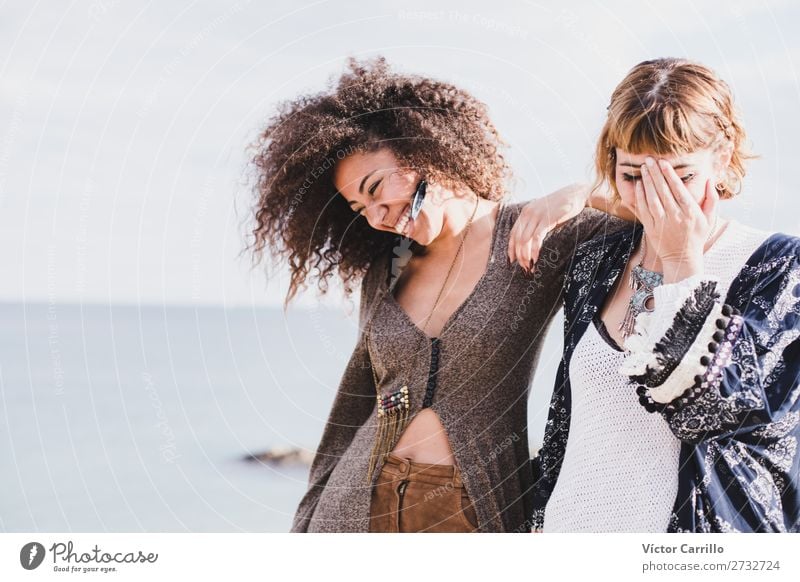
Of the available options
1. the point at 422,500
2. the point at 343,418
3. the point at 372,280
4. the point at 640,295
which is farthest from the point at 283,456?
the point at 640,295

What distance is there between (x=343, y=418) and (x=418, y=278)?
377 mm

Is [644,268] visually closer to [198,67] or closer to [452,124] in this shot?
[452,124]

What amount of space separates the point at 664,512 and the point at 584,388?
0.23 meters

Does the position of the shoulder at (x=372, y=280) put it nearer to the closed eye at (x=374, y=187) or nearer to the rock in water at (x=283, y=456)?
the closed eye at (x=374, y=187)

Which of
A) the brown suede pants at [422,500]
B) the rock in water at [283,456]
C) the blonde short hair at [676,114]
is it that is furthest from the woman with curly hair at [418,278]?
the rock in water at [283,456]

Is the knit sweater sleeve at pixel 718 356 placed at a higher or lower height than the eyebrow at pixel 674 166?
lower

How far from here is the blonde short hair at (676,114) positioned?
131 centimetres

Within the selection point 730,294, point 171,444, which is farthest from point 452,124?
point 171,444

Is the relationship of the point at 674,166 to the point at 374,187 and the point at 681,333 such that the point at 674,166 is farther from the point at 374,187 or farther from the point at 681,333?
the point at 374,187

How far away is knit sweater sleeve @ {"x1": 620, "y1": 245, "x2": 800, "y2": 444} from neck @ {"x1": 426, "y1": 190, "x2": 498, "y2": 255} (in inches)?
20.9

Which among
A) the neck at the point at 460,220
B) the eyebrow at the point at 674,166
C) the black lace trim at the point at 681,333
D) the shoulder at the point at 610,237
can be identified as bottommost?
the black lace trim at the point at 681,333

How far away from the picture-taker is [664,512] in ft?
4.30

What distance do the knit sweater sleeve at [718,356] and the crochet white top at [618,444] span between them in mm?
34

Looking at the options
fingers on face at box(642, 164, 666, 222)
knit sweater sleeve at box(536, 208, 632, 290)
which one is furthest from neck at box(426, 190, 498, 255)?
fingers on face at box(642, 164, 666, 222)
